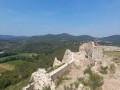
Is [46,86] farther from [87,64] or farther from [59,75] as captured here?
[87,64]

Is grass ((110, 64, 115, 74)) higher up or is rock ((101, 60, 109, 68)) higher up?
rock ((101, 60, 109, 68))

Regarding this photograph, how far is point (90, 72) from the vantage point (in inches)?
563

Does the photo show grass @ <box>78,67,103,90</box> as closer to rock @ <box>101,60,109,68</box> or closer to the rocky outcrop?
rock @ <box>101,60,109,68</box>

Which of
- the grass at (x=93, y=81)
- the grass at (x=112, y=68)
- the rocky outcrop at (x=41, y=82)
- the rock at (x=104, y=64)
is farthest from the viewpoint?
the rock at (x=104, y=64)

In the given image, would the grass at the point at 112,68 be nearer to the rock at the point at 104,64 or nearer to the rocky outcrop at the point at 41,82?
the rock at the point at 104,64

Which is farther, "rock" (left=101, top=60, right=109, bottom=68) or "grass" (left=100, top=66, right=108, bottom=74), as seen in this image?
"rock" (left=101, top=60, right=109, bottom=68)

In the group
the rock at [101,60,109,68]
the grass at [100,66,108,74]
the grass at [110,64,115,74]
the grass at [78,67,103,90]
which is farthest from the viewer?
the rock at [101,60,109,68]

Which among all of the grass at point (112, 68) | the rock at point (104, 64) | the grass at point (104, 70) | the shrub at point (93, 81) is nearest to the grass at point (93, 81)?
the shrub at point (93, 81)

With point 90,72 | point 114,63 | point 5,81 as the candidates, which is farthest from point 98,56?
point 5,81

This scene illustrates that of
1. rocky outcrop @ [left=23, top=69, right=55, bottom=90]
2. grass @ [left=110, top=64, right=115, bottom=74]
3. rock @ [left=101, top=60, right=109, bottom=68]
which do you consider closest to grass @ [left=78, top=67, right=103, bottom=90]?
grass @ [left=110, top=64, right=115, bottom=74]

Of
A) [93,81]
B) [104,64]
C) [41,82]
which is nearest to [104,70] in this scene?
[104,64]

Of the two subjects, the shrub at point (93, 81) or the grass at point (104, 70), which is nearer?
the shrub at point (93, 81)

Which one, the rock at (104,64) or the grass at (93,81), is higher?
the rock at (104,64)

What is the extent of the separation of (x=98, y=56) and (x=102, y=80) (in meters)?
5.34
